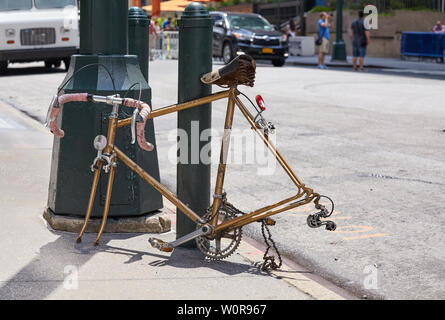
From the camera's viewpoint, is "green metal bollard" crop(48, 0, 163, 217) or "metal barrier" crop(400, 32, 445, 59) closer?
"green metal bollard" crop(48, 0, 163, 217)

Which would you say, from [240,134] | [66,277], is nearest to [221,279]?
[66,277]

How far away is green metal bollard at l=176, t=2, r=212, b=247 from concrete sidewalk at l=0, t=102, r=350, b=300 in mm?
418

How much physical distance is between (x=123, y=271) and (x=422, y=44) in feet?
95.1

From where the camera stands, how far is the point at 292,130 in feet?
36.7

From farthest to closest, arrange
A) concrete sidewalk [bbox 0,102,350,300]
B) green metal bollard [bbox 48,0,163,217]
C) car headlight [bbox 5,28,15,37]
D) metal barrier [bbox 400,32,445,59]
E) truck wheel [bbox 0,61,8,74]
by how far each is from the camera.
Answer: metal barrier [bbox 400,32,445,59] → truck wheel [bbox 0,61,8,74] → car headlight [bbox 5,28,15,37] → green metal bollard [bbox 48,0,163,217] → concrete sidewalk [bbox 0,102,350,300]

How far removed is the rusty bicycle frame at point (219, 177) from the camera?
4590mm

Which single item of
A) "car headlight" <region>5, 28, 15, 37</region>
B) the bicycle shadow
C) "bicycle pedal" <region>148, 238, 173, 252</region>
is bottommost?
the bicycle shadow

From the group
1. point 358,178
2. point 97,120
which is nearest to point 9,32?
point 358,178

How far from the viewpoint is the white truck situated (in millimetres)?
21812

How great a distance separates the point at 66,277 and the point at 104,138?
924 mm

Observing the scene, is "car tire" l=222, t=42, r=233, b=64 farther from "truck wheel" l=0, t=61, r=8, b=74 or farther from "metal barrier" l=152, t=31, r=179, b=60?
"truck wheel" l=0, t=61, r=8, b=74

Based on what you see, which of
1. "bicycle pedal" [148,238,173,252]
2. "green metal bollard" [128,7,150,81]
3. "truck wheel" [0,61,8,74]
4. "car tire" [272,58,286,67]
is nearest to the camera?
"bicycle pedal" [148,238,173,252]

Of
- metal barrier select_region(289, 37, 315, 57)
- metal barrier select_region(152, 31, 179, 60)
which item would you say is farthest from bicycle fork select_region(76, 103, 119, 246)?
metal barrier select_region(289, 37, 315, 57)

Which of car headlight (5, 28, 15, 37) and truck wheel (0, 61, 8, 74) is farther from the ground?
car headlight (5, 28, 15, 37)
